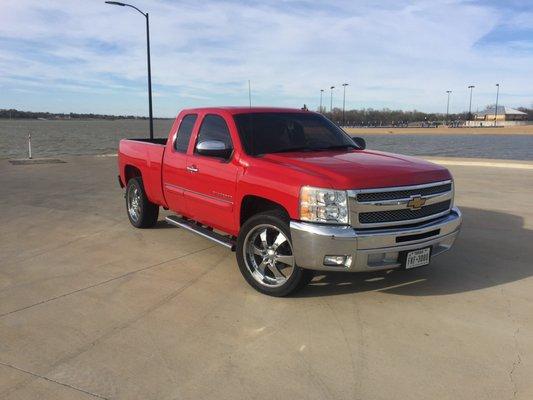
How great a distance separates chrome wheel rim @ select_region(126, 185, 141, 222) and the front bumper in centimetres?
390

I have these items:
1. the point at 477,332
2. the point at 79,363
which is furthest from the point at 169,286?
the point at 477,332

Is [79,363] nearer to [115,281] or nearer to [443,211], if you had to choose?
[115,281]

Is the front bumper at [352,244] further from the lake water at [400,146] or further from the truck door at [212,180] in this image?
the lake water at [400,146]

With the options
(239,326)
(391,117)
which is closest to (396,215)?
(239,326)

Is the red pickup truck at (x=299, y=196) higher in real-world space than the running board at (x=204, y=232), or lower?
higher

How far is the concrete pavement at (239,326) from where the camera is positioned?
133 inches

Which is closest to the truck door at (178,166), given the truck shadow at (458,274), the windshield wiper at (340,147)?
the windshield wiper at (340,147)

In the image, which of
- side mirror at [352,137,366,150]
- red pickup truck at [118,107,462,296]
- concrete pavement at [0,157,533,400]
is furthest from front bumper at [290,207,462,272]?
side mirror at [352,137,366,150]

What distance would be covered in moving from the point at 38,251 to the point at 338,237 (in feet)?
13.4

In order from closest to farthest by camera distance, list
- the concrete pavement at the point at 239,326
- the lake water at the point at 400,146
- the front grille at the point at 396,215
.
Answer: the concrete pavement at the point at 239,326
the front grille at the point at 396,215
the lake water at the point at 400,146

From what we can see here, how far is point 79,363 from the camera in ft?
11.9

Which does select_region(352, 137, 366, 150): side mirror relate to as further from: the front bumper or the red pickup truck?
the front bumper

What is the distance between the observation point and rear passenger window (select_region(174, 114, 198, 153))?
6.44 meters

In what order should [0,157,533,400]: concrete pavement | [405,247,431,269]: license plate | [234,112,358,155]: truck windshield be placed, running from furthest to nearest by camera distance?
[234,112,358,155]: truck windshield
[405,247,431,269]: license plate
[0,157,533,400]: concrete pavement
